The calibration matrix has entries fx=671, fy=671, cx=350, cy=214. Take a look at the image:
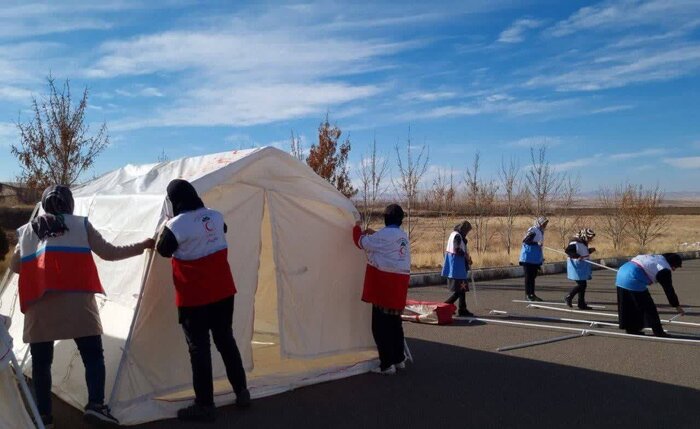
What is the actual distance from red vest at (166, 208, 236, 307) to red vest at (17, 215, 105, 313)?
0.65 metres

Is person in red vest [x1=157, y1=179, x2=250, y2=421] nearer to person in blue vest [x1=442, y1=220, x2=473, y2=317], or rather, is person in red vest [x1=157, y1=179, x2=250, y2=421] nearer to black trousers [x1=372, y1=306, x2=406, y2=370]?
black trousers [x1=372, y1=306, x2=406, y2=370]

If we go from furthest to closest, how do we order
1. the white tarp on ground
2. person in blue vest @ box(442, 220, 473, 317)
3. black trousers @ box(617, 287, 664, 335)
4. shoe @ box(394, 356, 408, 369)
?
1. person in blue vest @ box(442, 220, 473, 317)
2. black trousers @ box(617, 287, 664, 335)
3. shoe @ box(394, 356, 408, 369)
4. the white tarp on ground

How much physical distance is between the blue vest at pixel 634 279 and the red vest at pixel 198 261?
5822 millimetres

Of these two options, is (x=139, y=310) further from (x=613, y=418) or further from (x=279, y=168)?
(x=613, y=418)

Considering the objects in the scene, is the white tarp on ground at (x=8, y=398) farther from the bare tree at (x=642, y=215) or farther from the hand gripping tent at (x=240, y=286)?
the bare tree at (x=642, y=215)

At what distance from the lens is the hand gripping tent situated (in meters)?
5.64

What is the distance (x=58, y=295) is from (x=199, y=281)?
1043 mm

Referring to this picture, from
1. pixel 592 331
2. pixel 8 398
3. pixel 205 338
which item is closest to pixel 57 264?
pixel 8 398

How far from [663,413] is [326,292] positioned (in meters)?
3.34

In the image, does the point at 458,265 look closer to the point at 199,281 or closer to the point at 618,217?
the point at 199,281

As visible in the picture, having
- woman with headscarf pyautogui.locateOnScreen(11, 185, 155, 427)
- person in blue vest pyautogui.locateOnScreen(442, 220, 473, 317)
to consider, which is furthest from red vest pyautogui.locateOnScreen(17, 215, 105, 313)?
person in blue vest pyautogui.locateOnScreen(442, 220, 473, 317)

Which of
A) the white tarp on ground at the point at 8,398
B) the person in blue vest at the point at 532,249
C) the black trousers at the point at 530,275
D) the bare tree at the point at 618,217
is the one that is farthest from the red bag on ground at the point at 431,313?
the bare tree at the point at 618,217

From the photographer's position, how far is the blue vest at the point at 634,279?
8.86 m

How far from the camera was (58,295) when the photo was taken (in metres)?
5.07
